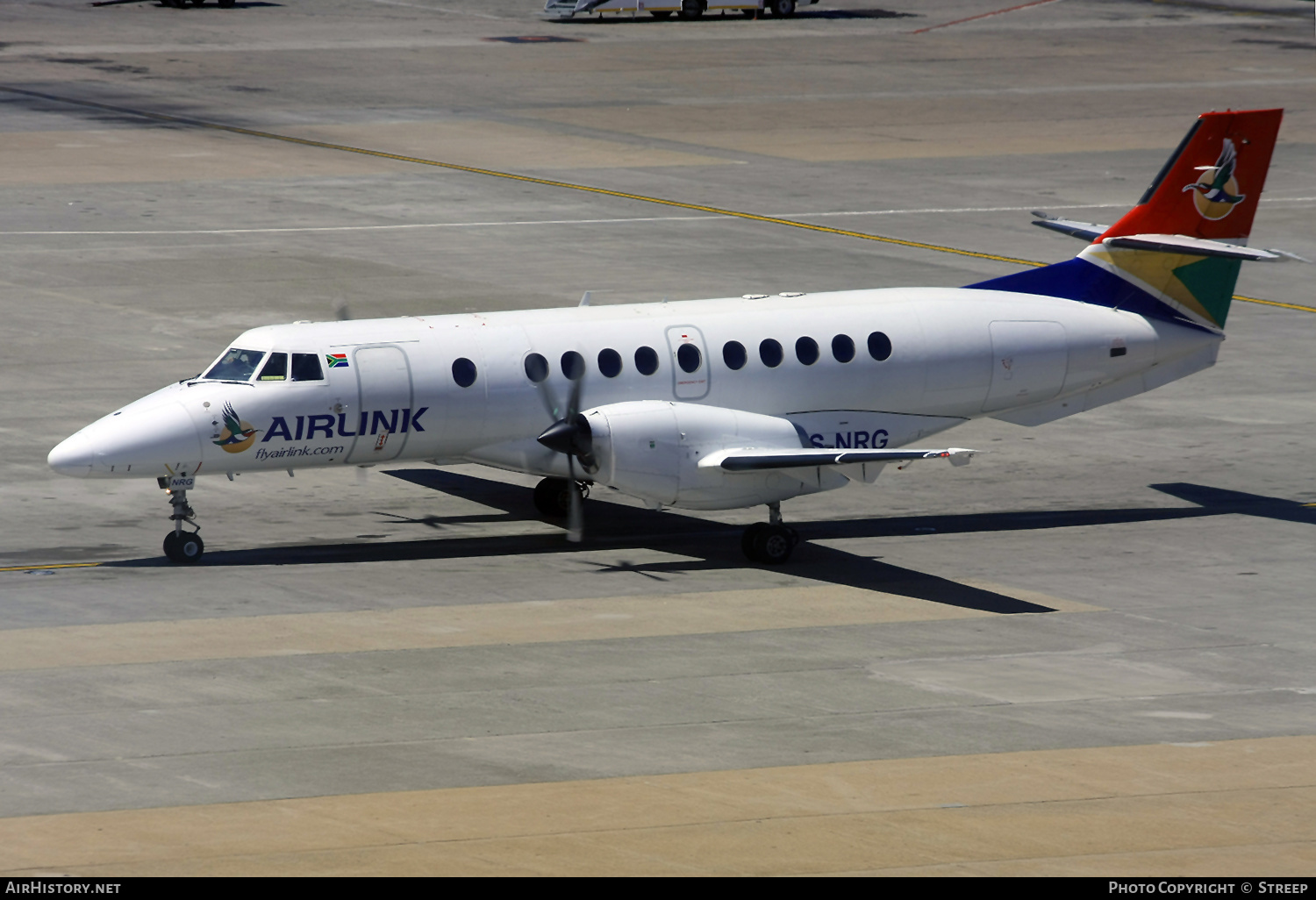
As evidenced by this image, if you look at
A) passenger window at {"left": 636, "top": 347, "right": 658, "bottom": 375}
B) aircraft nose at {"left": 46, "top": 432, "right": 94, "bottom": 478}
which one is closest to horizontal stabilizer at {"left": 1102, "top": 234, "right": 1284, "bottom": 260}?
passenger window at {"left": 636, "top": 347, "right": 658, "bottom": 375}

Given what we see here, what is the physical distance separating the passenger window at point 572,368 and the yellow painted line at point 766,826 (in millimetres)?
9814

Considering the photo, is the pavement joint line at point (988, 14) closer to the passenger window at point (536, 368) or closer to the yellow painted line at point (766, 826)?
the passenger window at point (536, 368)

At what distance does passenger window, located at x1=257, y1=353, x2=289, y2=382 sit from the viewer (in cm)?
2686

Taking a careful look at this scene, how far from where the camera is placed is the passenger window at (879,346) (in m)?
29.4

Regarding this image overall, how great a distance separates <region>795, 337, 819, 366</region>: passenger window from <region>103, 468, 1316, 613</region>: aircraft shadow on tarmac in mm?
2594

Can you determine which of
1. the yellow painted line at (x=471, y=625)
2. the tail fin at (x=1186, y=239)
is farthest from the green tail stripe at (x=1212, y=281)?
the yellow painted line at (x=471, y=625)

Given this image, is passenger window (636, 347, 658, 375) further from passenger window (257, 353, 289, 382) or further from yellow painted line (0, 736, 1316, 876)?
yellow painted line (0, 736, 1316, 876)

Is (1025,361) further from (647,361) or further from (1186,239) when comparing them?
(647,361)

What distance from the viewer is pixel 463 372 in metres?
27.5

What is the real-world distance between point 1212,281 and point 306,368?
47.1ft

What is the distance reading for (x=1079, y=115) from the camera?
7175 centimetres

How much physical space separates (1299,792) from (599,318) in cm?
1311

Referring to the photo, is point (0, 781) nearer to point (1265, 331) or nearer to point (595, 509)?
point (595, 509)

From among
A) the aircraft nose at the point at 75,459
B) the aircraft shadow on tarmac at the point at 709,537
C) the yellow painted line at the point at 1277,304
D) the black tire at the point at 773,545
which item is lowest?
the aircraft shadow on tarmac at the point at 709,537
